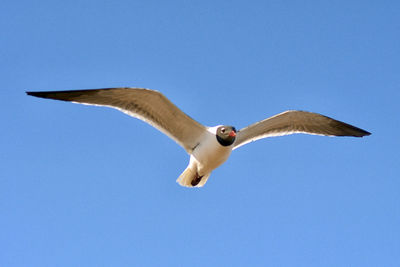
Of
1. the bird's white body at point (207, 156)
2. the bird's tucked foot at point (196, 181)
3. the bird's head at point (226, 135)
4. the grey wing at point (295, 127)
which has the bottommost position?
the bird's tucked foot at point (196, 181)

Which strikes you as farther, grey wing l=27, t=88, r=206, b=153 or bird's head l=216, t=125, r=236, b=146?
bird's head l=216, t=125, r=236, b=146

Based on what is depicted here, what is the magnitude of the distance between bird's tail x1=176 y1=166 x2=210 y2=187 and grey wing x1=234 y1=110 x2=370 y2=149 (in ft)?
3.01

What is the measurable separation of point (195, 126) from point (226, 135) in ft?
2.08

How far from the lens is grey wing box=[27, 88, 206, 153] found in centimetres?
804

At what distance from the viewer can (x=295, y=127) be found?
9867 mm

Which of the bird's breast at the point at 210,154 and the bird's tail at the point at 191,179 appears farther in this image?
the bird's tail at the point at 191,179

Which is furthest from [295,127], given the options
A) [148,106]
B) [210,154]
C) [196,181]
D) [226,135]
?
[148,106]

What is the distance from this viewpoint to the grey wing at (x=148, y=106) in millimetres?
8035

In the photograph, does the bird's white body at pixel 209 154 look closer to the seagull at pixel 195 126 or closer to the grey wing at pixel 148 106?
the seagull at pixel 195 126

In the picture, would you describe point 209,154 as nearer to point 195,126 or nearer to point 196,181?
point 195,126

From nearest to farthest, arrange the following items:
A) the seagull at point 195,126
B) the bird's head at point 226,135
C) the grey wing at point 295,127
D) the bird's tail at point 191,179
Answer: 1. the seagull at point 195,126
2. the bird's head at point 226,135
3. the bird's tail at point 191,179
4. the grey wing at point 295,127

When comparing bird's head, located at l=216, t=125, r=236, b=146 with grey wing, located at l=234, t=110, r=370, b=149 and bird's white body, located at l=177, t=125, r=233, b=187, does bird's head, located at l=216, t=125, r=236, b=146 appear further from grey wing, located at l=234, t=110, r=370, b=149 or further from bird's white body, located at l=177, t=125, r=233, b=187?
grey wing, located at l=234, t=110, r=370, b=149

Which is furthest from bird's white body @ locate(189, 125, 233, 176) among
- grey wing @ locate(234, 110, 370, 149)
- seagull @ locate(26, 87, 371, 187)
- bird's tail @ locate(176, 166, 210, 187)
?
grey wing @ locate(234, 110, 370, 149)

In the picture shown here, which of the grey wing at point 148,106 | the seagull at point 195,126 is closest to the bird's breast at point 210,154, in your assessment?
the seagull at point 195,126
